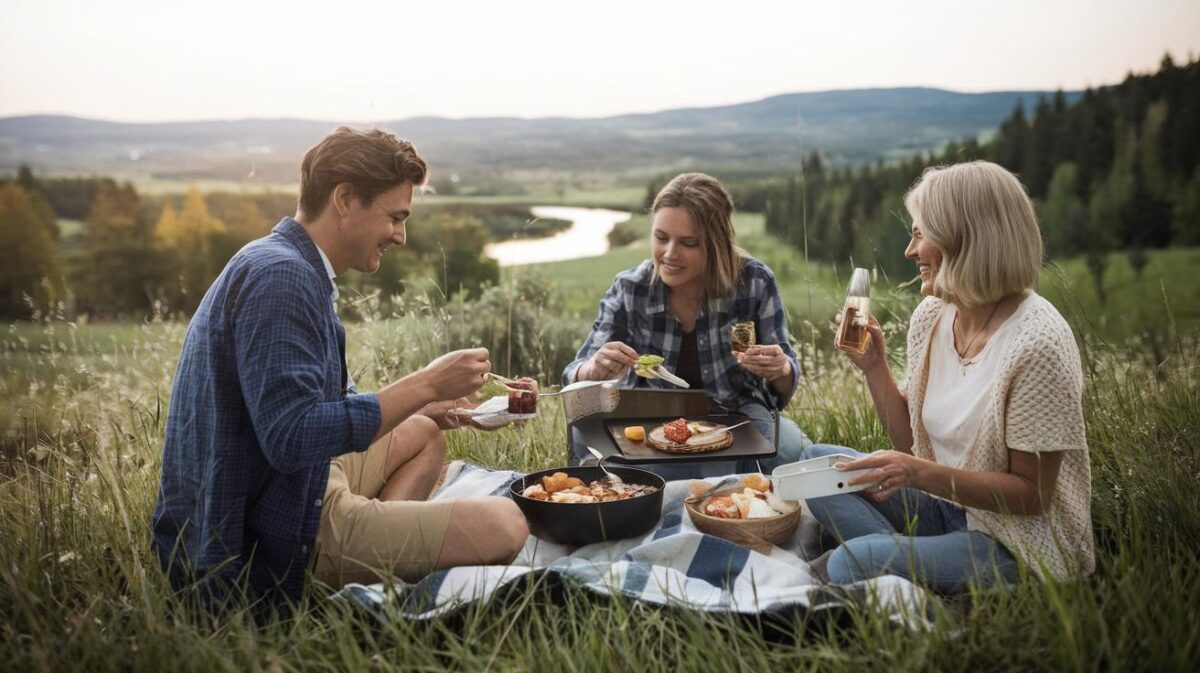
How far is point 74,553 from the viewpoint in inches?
122

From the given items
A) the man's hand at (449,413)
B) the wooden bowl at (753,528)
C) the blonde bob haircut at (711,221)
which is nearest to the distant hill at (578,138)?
the blonde bob haircut at (711,221)

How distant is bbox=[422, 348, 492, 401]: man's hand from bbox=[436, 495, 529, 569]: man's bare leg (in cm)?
47

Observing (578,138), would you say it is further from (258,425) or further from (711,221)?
(258,425)

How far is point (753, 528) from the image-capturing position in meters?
3.33

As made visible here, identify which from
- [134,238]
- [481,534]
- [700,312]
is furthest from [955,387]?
[134,238]

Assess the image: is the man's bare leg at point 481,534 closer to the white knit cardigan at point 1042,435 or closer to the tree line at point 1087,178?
the white knit cardigan at point 1042,435

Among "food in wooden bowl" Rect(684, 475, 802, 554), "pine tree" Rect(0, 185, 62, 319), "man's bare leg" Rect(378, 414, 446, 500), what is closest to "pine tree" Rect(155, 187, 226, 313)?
"pine tree" Rect(0, 185, 62, 319)

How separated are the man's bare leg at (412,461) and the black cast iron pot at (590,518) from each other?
2.25 feet

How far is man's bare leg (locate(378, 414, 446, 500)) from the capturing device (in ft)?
13.0

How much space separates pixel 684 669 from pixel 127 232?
15556mm

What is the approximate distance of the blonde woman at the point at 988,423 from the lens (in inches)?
110

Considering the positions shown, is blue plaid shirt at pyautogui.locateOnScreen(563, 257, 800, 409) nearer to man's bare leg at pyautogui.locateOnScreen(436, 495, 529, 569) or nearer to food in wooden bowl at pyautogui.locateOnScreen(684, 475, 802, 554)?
food in wooden bowl at pyautogui.locateOnScreen(684, 475, 802, 554)

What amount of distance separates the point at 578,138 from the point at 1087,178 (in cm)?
1083

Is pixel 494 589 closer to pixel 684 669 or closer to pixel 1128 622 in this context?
pixel 684 669
